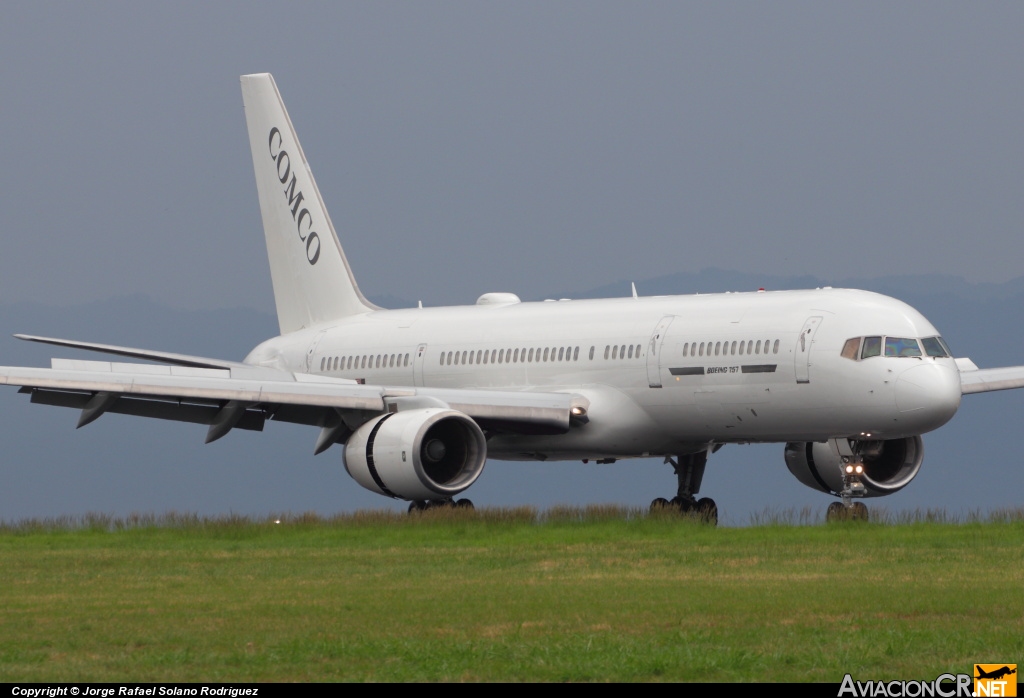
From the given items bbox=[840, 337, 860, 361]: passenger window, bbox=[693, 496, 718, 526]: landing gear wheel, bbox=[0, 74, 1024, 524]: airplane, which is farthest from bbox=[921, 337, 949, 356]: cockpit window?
bbox=[693, 496, 718, 526]: landing gear wheel

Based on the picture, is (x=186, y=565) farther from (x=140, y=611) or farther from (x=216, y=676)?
(x=216, y=676)

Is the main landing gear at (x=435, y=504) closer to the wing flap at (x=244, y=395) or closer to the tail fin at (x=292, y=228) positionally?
the wing flap at (x=244, y=395)

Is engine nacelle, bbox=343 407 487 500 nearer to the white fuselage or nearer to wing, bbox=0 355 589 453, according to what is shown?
wing, bbox=0 355 589 453

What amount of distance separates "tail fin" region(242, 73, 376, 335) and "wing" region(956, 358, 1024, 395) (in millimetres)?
13384

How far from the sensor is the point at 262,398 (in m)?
28.5

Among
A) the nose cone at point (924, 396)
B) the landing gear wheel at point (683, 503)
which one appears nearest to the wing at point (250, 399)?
the landing gear wheel at point (683, 503)

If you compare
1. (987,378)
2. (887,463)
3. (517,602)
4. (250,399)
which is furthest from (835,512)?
(517,602)

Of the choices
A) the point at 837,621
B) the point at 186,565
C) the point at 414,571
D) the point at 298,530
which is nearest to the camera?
the point at 837,621

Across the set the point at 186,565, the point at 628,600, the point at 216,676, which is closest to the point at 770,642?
the point at 628,600

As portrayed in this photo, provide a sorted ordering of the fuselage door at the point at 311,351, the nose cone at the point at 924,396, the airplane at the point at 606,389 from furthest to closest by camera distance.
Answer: the fuselage door at the point at 311,351
the airplane at the point at 606,389
the nose cone at the point at 924,396

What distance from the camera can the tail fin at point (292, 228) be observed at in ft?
127

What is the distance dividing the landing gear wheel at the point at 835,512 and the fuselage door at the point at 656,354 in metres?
3.58

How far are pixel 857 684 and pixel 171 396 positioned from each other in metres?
18.9

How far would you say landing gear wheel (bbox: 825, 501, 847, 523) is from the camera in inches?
Result: 1046
